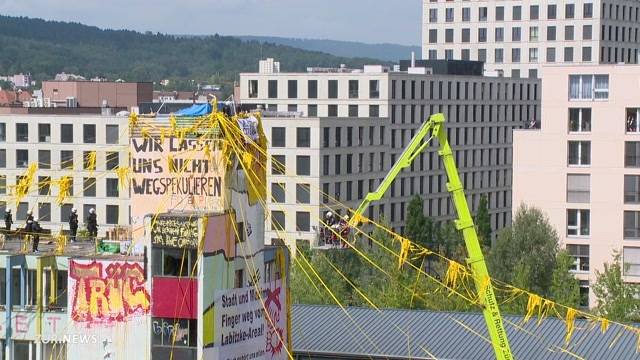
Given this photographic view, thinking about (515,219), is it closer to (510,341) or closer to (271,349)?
(510,341)

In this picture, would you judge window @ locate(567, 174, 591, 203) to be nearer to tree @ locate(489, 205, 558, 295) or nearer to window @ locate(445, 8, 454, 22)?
tree @ locate(489, 205, 558, 295)

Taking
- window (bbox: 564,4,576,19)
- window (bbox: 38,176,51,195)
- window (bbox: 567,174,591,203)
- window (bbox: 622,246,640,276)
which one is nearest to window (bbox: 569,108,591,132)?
window (bbox: 567,174,591,203)

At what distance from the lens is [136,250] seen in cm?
4269

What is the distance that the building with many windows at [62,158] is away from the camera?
117 metres

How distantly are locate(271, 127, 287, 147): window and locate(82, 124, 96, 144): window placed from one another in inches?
551

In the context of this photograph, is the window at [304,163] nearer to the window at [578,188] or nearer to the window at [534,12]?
the window at [578,188]

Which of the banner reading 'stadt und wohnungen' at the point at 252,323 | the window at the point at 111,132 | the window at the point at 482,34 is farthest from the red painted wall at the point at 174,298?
the window at the point at 482,34

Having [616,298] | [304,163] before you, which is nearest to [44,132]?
[304,163]

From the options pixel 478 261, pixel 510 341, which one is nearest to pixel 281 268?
pixel 478 261

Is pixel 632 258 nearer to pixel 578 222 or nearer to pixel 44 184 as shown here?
pixel 578 222

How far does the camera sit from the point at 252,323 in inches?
1690

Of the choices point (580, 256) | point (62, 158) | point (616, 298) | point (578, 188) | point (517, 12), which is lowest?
point (616, 298)

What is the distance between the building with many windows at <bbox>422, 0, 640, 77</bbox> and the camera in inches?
6417

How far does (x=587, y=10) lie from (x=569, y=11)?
2.35 meters
